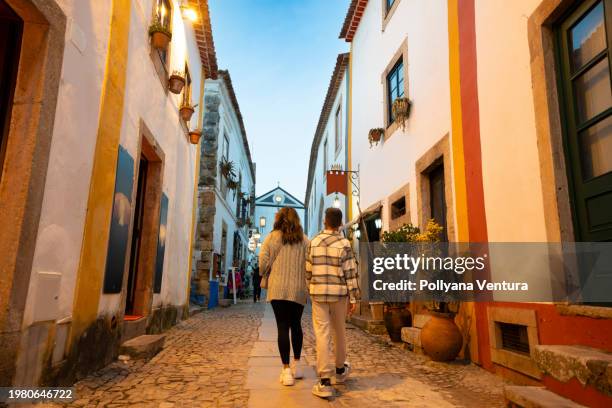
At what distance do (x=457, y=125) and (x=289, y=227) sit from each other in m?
2.89

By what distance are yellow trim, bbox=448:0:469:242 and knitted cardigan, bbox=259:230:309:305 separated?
7.59 ft

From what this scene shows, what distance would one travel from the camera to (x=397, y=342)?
20.2 ft

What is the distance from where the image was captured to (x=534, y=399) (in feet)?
8.52

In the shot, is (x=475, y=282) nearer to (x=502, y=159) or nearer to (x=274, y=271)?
(x=502, y=159)

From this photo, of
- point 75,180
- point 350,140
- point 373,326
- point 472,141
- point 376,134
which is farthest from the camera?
point 350,140

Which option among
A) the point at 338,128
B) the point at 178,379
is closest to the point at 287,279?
the point at 178,379

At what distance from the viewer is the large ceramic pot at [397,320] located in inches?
241

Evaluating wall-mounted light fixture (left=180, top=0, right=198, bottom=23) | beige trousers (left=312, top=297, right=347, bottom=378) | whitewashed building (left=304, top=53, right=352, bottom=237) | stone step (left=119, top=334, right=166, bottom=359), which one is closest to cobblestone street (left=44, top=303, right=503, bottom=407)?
stone step (left=119, top=334, right=166, bottom=359)

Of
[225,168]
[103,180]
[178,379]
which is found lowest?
[178,379]

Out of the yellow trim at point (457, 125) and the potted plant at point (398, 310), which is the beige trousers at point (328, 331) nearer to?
the yellow trim at point (457, 125)

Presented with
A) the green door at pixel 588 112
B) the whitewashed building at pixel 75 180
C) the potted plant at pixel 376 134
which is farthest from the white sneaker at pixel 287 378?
the potted plant at pixel 376 134

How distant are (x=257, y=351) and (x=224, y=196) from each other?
1081cm

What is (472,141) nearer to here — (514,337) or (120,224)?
(514,337)

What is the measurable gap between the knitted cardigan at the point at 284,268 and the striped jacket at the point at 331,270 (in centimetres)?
12
